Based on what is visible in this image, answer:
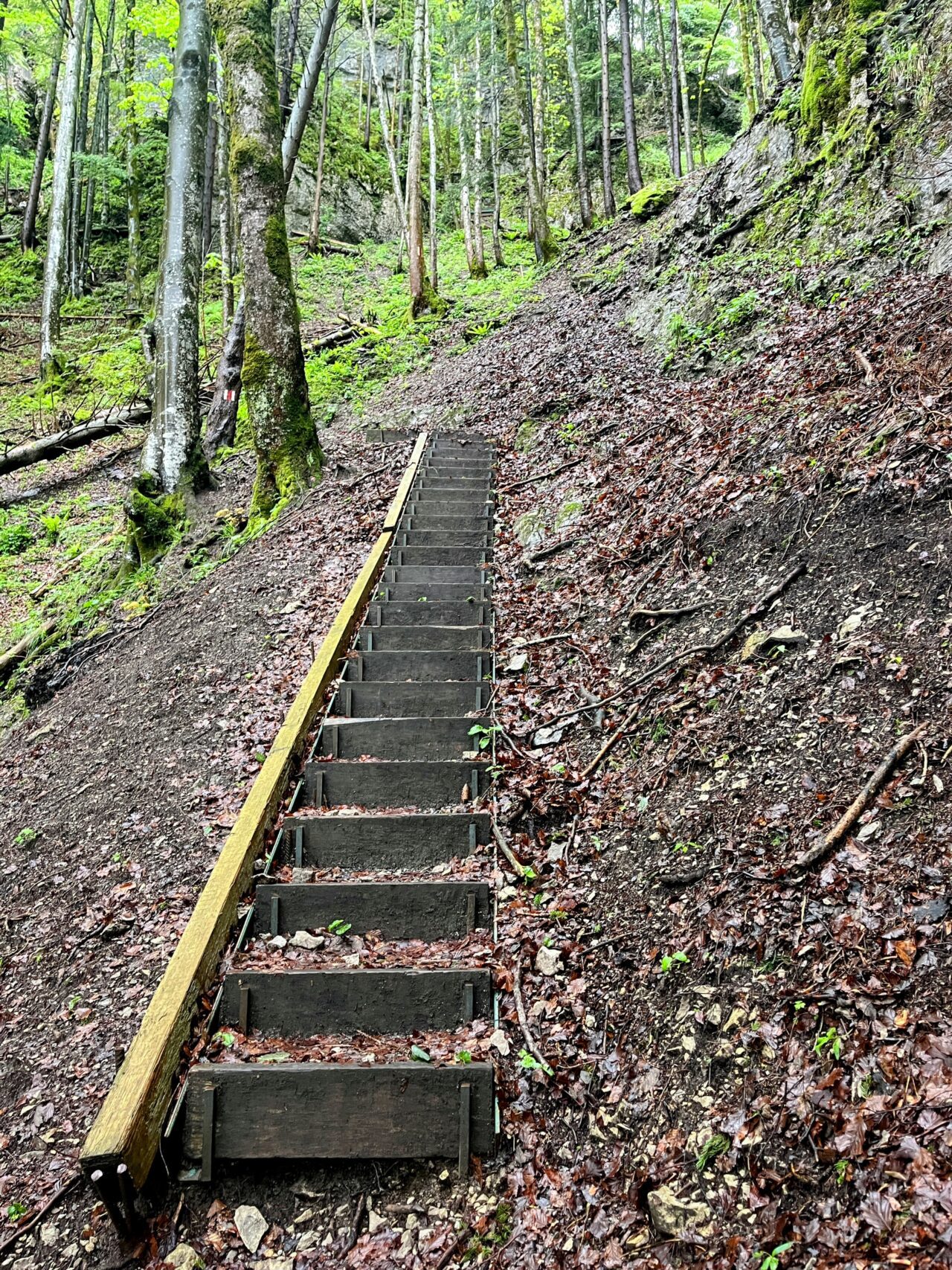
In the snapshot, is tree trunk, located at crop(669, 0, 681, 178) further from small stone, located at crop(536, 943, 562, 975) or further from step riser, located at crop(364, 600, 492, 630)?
small stone, located at crop(536, 943, 562, 975)

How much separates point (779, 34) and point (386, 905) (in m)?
18.0

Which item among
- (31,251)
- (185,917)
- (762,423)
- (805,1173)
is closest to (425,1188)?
(805,1173)

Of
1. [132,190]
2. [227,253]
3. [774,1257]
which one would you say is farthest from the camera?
[132,190]

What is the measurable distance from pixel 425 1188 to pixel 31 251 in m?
28.7

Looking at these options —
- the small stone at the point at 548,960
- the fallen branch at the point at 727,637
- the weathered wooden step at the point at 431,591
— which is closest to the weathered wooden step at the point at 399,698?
the fallen branch at the point at 727,637

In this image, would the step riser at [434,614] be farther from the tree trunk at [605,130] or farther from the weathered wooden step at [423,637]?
the tree trunk at [605,130]

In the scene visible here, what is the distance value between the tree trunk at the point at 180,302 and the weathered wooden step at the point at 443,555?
3.24 m

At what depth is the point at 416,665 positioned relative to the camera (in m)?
6.26

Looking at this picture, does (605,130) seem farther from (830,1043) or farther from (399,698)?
(830,1043)

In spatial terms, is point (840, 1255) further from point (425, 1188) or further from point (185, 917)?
point (185, 917)

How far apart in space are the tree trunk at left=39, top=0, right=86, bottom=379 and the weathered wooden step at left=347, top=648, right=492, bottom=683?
612 inches

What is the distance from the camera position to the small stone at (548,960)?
368 centimetres

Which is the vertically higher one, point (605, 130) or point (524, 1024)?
point (605, 130)

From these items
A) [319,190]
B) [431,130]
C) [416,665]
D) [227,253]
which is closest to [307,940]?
[416,665]
